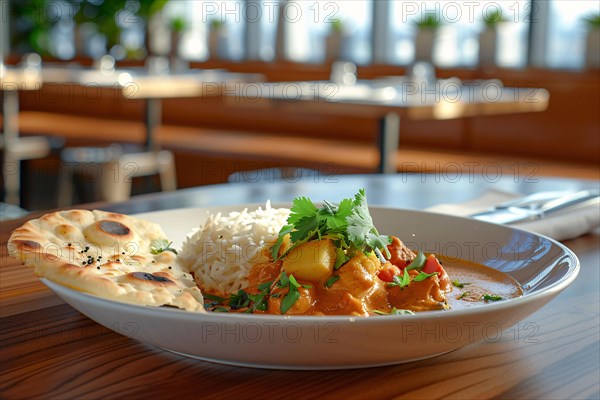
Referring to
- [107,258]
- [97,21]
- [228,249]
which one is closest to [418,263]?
[228,249]

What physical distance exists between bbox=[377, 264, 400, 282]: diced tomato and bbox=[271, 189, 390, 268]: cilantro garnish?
0.03 metres

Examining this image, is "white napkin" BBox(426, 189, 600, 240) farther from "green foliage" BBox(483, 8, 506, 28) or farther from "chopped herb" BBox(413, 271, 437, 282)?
"green foliage" BBox(483, 8, 506, 28)

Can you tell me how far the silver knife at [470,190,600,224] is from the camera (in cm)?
150

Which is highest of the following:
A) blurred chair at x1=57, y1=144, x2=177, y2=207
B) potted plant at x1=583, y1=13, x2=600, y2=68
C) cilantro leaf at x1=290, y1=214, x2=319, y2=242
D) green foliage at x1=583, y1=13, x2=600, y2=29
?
green foliage at x1=583, y1=13, x2=600, y2=29

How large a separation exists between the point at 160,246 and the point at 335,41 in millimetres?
6224

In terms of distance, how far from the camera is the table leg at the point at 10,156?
5.99 meters

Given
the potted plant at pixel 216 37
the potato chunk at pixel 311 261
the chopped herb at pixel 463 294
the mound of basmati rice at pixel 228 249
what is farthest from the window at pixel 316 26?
the potato chunk at pixel 311 261

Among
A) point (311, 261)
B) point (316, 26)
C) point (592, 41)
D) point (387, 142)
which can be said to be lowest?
point (387, 142)

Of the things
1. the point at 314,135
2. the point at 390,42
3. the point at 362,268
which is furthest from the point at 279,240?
the point at 390,42

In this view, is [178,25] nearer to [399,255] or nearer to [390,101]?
[390,101]

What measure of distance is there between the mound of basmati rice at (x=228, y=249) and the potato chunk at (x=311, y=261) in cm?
15

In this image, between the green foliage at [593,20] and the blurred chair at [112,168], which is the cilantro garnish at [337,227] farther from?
the green foliage at [593,20]

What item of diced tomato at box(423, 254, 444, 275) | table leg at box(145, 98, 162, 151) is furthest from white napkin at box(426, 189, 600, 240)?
table leg at box(145, 98, 162, 151)

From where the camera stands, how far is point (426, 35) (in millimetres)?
6445
